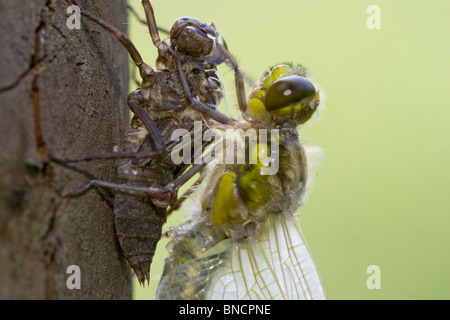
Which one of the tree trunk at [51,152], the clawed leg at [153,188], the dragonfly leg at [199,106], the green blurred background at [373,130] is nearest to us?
the tree trunk at [51,152]

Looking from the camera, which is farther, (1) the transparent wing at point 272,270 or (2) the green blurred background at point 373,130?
(2) the green blurred background at point 373,130

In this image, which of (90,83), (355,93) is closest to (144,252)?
(90,83)

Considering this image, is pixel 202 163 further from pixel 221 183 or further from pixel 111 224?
pixel 111 224

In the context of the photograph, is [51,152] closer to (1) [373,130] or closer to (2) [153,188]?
(2) [153,188]

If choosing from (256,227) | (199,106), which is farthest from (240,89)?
(256,227)

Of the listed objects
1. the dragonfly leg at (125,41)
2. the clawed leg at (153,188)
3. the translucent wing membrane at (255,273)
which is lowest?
the translucent wing membrane at (255,273)

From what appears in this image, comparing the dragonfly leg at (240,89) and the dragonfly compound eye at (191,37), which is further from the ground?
the dragonfly compound eye at (191,37)

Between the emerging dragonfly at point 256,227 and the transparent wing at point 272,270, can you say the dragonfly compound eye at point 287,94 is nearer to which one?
the emerging dragonfly at point 256,227

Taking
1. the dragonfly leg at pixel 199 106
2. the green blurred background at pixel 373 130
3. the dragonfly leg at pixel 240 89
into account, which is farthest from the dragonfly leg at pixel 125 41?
the green blurred background at pixel 373 130
